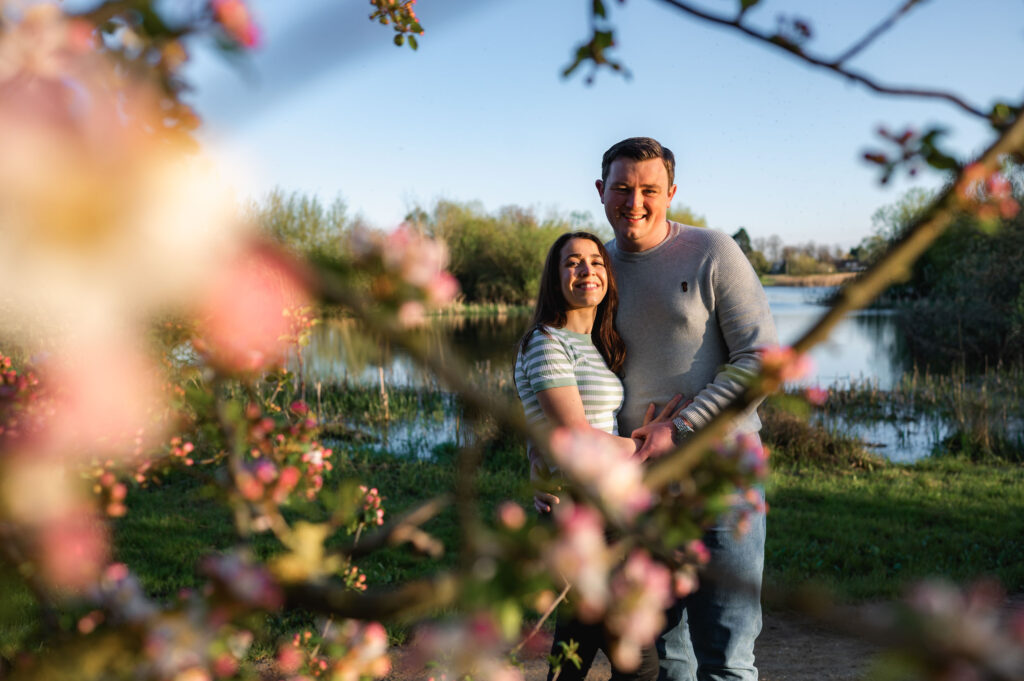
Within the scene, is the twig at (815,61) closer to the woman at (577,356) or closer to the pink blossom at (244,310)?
the pink blossom at (244,310)

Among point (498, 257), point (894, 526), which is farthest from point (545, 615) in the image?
point (498, 257)

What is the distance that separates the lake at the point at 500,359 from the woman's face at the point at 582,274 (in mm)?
573

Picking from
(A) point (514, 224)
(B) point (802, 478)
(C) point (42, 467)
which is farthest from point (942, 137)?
(A) point (514, 224)

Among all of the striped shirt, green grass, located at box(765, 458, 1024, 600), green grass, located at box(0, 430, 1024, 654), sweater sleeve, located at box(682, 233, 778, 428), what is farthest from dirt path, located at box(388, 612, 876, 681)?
sweater sleeve, located at box(682, 233, 778, 428)

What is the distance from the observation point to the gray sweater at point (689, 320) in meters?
2.64

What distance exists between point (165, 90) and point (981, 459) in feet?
31.5

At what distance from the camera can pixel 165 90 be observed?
70cm

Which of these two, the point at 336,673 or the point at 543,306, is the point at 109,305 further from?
the point at 543,306

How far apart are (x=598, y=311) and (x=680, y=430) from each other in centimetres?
64

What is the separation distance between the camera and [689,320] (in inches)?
105

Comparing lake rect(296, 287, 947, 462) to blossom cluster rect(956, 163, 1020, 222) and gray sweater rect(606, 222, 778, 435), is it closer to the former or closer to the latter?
blossom cluster rect(956, 163, 1020, 222)

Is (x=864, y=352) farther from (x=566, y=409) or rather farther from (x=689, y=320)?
(x=566, y=409)

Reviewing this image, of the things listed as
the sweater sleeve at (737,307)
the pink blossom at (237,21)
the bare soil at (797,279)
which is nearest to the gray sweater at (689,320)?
the sweater sleeve at (737,307)

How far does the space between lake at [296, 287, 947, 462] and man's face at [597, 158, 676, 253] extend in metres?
0.71
